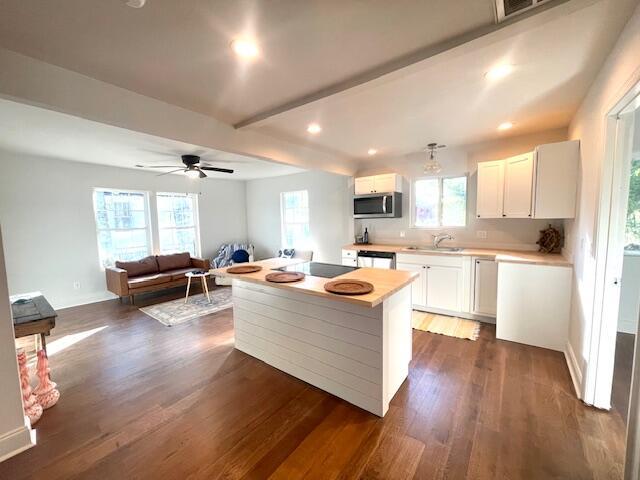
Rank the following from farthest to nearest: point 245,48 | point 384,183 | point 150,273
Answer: point 150,273 < point 384,183 < point 245,48

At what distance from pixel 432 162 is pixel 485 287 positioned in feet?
5.84

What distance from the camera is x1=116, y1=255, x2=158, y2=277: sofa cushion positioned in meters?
4.90

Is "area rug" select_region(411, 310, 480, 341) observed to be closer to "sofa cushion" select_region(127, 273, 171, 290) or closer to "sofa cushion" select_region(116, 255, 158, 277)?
"sofa cushion" select_region(127, 273, 171, 290)

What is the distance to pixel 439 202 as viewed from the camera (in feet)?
14.1

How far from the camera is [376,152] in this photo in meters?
4.40

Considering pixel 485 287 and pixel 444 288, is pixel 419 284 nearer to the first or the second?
pixel 444 288

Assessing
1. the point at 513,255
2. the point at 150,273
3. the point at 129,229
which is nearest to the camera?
the point at 513,255

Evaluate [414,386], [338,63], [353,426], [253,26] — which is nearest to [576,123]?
[338,63]

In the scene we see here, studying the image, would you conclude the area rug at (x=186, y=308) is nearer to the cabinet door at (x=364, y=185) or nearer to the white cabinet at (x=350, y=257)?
the white cabinet at (x=350, y=257)

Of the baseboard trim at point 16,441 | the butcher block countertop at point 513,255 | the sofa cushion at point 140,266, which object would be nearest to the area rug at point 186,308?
the sofa cushion at point 140,266

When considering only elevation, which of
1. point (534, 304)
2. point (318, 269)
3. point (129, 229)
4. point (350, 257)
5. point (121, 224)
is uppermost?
point (121, 224)

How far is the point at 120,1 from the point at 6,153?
4.63 m

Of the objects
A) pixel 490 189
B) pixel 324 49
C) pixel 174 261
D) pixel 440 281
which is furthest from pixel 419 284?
pixel 174 261

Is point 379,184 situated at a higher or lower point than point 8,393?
higher
